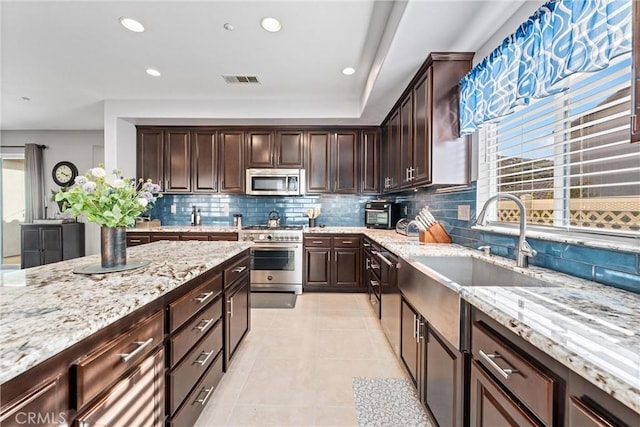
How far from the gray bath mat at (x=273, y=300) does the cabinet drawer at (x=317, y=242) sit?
0.73 metres

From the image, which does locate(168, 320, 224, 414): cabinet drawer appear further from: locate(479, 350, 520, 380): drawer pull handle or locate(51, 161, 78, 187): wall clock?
locate(51, 161, 78, 187): wall clock

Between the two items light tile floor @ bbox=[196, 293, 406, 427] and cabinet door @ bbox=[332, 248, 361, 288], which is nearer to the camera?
light tile floor @ bbox=[196, 293, 406, 427]

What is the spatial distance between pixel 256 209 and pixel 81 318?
3705 mm

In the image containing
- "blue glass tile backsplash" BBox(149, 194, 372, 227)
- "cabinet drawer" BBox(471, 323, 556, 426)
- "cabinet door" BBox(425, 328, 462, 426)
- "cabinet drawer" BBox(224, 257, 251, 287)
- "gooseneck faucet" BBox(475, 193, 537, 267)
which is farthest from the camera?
"blue glass tile backsplash" BBox(149, 194, 372, 227)

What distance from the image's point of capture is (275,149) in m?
4.08

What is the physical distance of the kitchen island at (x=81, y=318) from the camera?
608mm

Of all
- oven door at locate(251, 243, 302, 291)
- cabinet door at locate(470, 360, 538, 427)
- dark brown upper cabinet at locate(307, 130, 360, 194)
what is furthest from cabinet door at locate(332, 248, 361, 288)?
cabinet door at locate(470, 360, 538, 427)

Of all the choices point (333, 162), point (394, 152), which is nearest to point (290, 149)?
point (333, 162)

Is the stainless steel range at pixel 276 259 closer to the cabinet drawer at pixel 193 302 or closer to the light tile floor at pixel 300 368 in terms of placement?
the light tile floor at pixel 300 368

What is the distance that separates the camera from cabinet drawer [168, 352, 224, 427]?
126cm

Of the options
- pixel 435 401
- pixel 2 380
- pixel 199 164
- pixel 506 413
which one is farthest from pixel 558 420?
pixel 199 164

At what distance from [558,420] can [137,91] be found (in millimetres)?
4510

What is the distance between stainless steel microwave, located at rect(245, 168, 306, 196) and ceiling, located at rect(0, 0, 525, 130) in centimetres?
72

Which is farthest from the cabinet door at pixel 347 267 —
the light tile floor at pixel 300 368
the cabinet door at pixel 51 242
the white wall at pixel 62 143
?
the white wall at pixel 62 143
